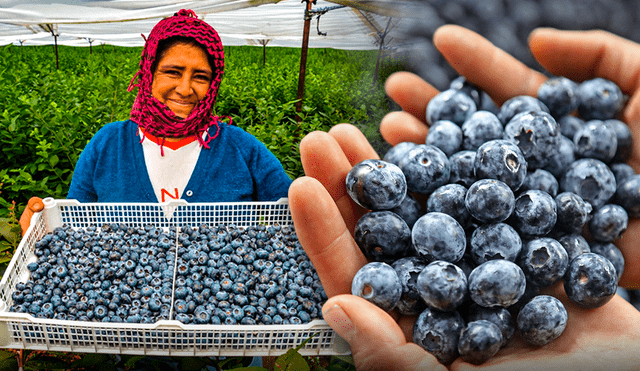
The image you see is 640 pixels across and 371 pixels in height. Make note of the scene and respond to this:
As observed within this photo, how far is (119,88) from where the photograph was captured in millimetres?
2129

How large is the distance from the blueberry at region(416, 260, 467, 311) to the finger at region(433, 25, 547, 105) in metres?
0.41

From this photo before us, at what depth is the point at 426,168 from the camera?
0.78 metres

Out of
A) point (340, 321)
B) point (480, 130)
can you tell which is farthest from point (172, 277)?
point (480, 130)

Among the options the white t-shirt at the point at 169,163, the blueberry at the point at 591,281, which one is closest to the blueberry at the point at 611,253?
the blueberry at the point at 591,281

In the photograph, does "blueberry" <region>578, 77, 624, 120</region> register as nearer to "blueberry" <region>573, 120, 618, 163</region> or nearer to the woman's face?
"blueberry" <region>573, 120, 618, 163</region>

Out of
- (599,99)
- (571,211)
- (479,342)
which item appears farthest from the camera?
(599,99)

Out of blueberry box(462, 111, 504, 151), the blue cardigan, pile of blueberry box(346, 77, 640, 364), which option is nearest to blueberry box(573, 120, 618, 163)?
pile of blueberry box(346, 77, 640, 364)

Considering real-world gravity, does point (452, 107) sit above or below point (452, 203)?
above

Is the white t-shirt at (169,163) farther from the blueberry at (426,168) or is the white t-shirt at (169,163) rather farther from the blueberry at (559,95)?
the blueberry at (559,95)

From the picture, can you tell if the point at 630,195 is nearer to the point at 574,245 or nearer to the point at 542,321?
the point at 574,245

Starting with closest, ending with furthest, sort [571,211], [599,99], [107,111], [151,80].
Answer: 1. [571,211]
2. [599,99]
3. [151,80]
4. [107,111]

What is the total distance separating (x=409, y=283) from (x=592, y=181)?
0.37 metres

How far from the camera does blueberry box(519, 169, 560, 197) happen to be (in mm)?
783

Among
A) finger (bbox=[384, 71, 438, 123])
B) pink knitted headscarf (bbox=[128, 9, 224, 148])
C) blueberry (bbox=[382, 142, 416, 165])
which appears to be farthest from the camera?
pink knitted headscarf (bbox=[128, 9, 224, 148])
